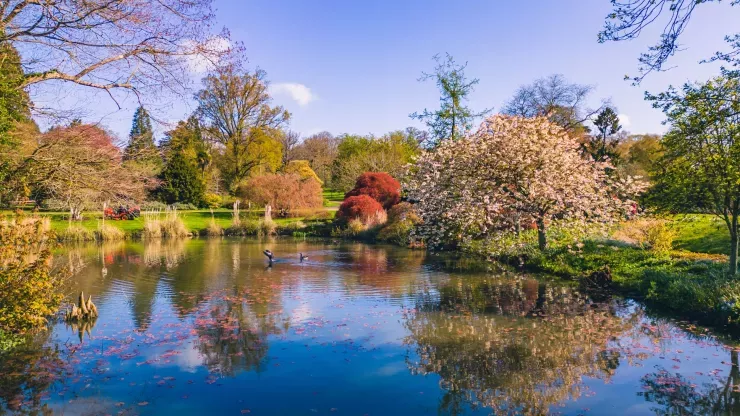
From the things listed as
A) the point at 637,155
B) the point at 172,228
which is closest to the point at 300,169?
the point at 172,228

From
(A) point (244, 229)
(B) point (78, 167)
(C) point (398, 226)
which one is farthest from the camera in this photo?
(A) point (244, 229)

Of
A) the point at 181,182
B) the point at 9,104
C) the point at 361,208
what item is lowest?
the point at 361,208

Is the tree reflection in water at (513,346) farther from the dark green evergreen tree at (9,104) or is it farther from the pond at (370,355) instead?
the dark green evergreen tree at (9,104)

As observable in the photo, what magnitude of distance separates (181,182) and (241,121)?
7.01m

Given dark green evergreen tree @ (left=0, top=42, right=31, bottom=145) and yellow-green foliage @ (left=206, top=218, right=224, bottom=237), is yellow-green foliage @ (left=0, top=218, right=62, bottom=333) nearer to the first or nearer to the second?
dark green evergreen tree @ (left=0, top=42, right=31, bottom=145)

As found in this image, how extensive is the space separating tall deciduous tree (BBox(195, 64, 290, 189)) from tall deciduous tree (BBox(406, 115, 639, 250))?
95.2 ft

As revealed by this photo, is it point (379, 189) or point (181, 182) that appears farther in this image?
point (181, 182)

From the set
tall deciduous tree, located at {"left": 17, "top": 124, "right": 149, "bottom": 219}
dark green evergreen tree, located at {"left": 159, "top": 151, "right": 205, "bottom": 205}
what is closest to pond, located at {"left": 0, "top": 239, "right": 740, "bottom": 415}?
tall deciduous tree, located at {"left": 17, "top": 124, "right": 149, "bottom": 219}

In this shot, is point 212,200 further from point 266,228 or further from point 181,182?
point 266,228

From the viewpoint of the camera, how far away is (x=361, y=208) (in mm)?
31797

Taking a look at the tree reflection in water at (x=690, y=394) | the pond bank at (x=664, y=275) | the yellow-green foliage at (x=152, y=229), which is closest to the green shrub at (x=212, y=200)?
the yellow-green foliage at (x=152, y=229)

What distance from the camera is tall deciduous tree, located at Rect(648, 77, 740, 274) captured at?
35.6 ft

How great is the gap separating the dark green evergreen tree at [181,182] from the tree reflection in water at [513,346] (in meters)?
32.5

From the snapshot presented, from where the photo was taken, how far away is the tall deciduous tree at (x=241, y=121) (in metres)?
41.2
